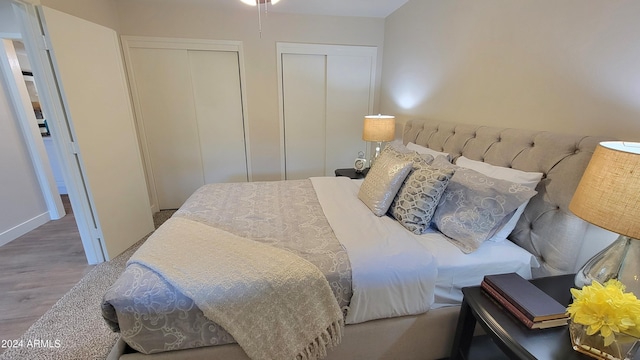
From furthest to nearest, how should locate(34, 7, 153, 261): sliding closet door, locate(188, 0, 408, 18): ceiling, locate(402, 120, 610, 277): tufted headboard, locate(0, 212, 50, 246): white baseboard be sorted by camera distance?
1. locate(188, 0, 408, 18): ceiling
2. locate(0, 212, 50, 246): white baseboard
3. locate(34, 7, 153, 261): sliding closet door
4. locate(402, 120, 610, 277): tufted headboard

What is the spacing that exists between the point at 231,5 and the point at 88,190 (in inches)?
90.1

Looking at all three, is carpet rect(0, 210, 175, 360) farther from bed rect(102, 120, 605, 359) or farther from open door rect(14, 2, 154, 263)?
bed rect(102, 120, 605, 359)

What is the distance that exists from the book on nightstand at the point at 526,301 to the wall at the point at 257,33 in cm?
283

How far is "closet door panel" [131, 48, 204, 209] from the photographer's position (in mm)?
2951

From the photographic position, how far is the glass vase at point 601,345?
2.42ft

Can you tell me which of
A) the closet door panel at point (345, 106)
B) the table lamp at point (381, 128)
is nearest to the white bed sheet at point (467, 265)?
the table lamp at point (381, 128)

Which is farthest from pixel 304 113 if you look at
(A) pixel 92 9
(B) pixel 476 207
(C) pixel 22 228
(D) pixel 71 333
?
(C) pixel 22 228

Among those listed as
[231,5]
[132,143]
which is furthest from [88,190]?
[231,5]

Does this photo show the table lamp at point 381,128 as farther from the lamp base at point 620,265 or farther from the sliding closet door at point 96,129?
the sliding closet door at point 96,129

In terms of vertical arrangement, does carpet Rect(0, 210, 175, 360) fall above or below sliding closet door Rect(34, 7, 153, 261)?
below

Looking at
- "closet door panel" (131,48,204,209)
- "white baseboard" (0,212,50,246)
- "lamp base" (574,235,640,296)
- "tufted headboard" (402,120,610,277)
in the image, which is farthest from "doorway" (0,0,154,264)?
"lamp base" (574,235,640,296)

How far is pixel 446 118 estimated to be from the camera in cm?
218

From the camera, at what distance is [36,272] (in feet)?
7.07

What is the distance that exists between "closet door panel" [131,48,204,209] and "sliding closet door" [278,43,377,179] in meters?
1.12
